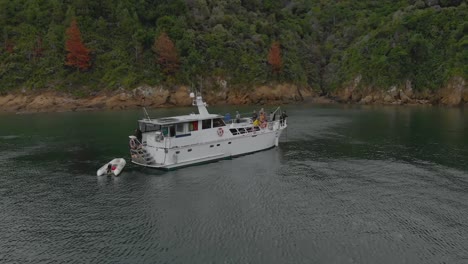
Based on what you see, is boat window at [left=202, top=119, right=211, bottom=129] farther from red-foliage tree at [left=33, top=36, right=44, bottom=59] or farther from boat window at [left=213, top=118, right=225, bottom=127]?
red-foliage tree at [left=33, top=36, right=44, bottom=59]

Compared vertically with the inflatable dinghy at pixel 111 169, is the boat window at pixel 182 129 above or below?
above

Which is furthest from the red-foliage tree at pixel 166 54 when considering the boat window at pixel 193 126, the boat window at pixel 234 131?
the boat window at pixel 193 126

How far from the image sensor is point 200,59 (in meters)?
104

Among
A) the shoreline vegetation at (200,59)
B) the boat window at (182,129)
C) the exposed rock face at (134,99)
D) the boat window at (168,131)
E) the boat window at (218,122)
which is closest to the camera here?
the boat window at (168,131)

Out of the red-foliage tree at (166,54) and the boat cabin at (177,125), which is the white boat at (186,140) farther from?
the red-foliage tree at (166,54)

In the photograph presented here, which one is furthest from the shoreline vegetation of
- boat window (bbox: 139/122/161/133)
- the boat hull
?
boat window (bbox: 139/122/161/133)

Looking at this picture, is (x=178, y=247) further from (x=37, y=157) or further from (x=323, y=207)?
(x=37, y=157)

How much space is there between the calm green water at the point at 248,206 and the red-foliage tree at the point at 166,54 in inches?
2027

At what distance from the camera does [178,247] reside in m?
22.7

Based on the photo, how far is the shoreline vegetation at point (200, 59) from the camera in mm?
94688

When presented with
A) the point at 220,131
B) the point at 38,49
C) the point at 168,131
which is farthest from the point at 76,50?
the point at 220,131

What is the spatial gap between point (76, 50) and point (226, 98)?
3966cm

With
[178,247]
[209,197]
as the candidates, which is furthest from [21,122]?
[178,247]

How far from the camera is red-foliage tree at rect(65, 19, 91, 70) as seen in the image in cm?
9344
